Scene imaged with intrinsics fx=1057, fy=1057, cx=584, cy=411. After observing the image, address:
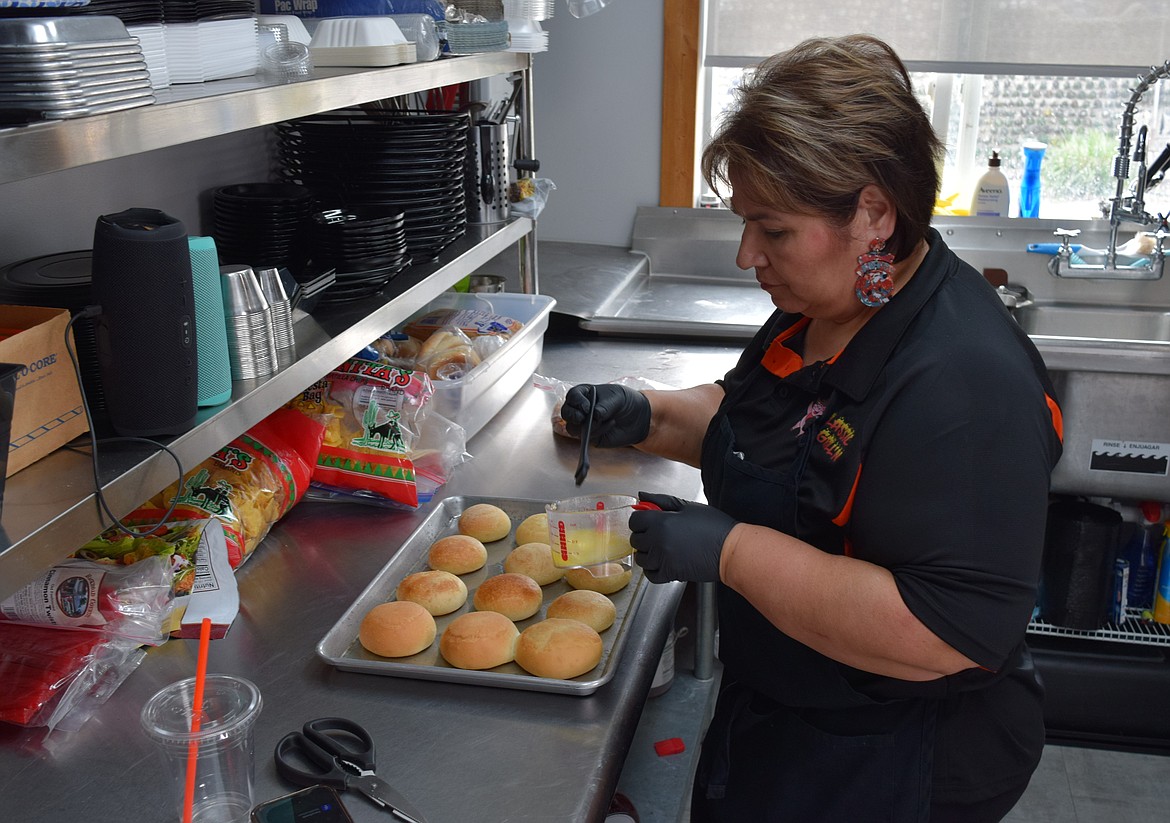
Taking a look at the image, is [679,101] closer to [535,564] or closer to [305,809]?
[535,564]

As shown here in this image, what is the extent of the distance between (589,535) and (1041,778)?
1760 millimetres

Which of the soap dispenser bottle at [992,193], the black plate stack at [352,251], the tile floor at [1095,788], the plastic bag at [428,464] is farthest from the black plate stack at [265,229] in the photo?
the soap dispenser bottle at [992,193]

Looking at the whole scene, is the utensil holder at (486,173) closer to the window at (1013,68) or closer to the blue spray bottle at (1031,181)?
the window at (1013,68)

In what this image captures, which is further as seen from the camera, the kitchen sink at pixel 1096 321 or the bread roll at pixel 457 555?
the kitchen sink at pixel 1096 321

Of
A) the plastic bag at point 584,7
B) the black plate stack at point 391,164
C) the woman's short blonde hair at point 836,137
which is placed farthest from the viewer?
the plastic bag at point 584,7

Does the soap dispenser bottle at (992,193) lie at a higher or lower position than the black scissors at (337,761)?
higher

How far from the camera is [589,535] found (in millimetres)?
1492

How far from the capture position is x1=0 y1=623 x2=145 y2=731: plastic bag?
1.22 metres

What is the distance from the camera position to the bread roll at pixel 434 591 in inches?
58.2

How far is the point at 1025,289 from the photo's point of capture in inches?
125

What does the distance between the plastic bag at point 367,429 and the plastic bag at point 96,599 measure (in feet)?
1.54

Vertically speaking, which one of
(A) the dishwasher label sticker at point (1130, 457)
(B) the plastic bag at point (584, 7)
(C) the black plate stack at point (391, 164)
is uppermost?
(B) the plastic bag at point (584, 7)

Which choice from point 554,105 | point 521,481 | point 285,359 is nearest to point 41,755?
point 285,359

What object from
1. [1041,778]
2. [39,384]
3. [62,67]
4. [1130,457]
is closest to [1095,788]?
[1041,778]
